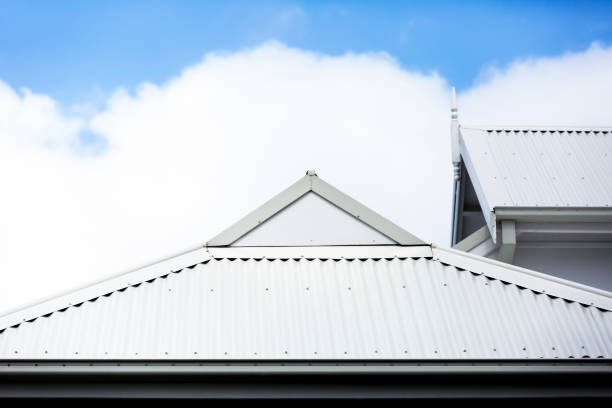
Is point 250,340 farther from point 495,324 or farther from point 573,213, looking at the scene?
point 573,213

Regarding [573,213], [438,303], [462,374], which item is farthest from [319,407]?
[573,213]

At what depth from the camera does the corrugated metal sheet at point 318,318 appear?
21.7 ft

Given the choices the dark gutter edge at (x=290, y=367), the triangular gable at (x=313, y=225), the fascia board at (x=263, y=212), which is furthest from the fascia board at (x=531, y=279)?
the fascia board at (x=263, y=212)

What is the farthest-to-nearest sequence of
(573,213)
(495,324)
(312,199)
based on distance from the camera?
1. (573,213)
2. (312,199)
3. (495,324)

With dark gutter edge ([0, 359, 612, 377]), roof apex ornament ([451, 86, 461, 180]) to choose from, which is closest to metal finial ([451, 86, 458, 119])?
roof apex ornament ([451, 86, 461, 180])

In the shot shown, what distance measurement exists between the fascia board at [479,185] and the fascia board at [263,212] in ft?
8.61

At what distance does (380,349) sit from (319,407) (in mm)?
688

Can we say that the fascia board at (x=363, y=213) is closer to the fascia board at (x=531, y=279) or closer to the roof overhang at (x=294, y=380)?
the fascia board at (x=531, y=279)

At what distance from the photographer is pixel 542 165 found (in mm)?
11062

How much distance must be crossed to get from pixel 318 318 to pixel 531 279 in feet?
7.00

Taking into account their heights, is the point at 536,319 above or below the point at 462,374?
above

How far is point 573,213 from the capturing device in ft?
32.8

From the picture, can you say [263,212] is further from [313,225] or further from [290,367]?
[290,367]

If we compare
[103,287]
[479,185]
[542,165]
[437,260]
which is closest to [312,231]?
[437,260]
